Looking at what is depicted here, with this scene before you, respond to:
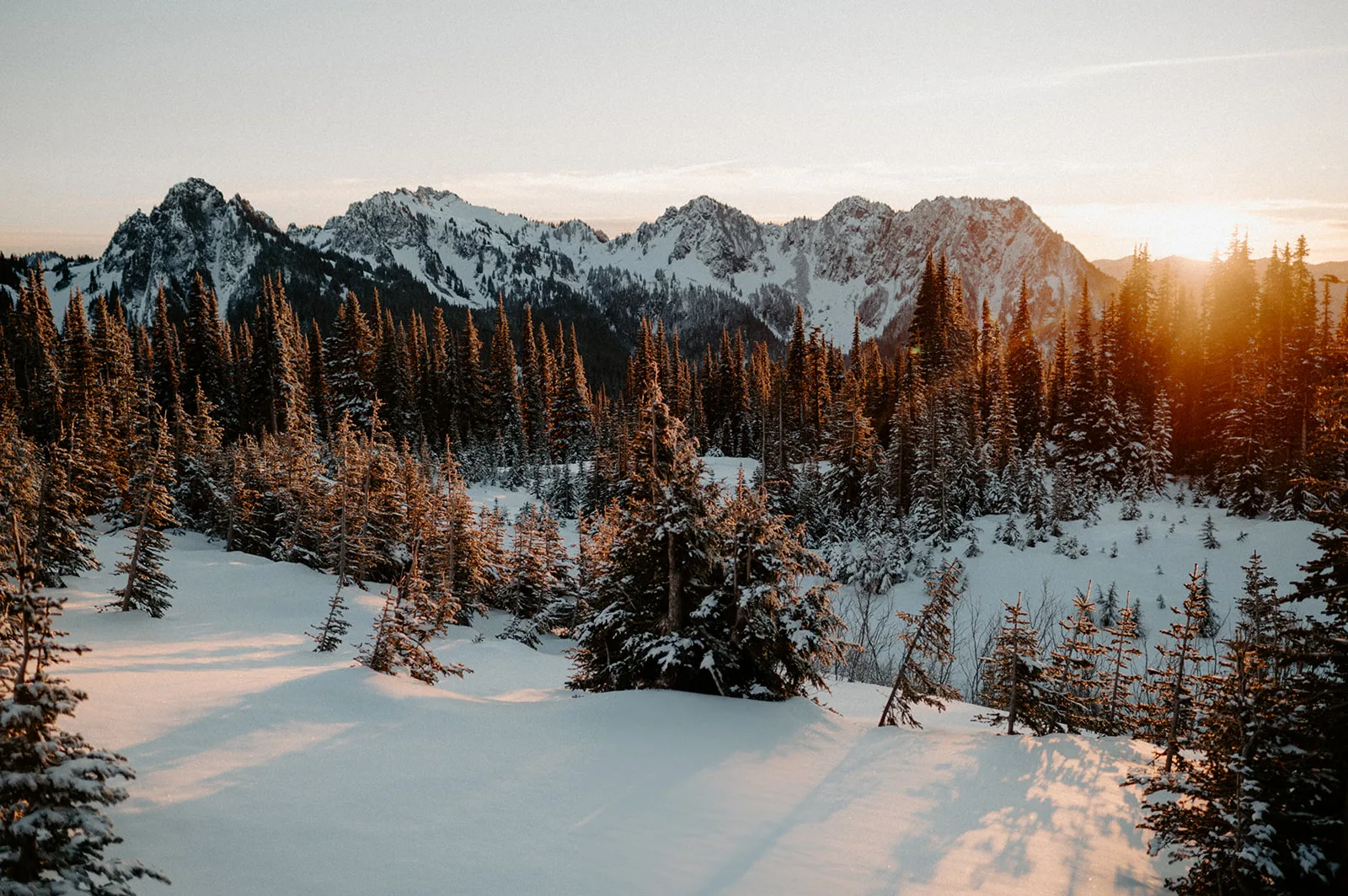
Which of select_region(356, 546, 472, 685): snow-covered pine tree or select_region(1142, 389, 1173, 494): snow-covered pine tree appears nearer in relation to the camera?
select_region(356, 546, 472, 685): snow-covered pine tree

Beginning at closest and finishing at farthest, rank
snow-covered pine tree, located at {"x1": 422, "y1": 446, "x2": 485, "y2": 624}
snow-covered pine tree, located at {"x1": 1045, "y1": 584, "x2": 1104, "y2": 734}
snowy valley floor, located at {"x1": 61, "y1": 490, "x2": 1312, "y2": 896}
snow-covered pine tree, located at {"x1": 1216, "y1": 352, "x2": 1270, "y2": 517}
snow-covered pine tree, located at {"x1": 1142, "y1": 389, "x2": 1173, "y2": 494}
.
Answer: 1. snowy valley floor, located at {"x1": 61, "y1": 490, "x2": 1312, "y2": 896}
2. snow-covered pine tree, located at {"x1": 1045, "y1": 584, "x2": 1104, "y2": 734}
3. snow-covered pine tree, located at {"x1": 422, "y1": 446, "x2": 485, "y2": 624}
4. snow-covered pine tree, located at {"x1": 1216, "y1": 352, "x2": 1270, "y2": 517}
5. snow-covered pine tree, located at {"x1": 1142, "y1": 389, "x2": 1173, "y2": 494}

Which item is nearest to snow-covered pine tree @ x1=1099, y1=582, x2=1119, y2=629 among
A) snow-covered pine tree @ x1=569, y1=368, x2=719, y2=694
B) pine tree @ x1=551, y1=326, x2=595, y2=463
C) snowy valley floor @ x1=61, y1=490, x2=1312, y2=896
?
snowy valley floor @ x1=61, y1=490, x2=1312, y2=896

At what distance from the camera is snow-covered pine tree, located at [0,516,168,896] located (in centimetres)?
477

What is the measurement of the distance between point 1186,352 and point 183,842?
6680cm

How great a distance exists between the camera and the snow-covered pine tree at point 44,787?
4.77 metres

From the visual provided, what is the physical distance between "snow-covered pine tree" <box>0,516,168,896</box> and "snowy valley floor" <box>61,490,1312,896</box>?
1.48 meters

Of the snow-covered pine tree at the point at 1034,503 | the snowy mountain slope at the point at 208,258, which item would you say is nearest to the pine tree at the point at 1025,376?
the snow-covered pine tree at the point at 1034,503

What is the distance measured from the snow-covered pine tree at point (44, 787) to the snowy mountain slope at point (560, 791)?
57.1 inches

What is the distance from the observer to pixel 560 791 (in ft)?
32.1

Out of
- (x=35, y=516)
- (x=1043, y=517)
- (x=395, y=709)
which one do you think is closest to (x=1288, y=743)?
(x=395, y=709)

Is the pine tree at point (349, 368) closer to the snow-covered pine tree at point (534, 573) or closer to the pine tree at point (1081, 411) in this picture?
the snow-covered pine tree at point (534, 573)

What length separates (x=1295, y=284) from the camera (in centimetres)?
4591

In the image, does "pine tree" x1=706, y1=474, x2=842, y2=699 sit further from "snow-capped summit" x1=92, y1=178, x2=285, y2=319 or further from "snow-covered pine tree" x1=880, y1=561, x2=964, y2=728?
"snow-capped summit" x1=92, y1=178, x2=285, y2=319

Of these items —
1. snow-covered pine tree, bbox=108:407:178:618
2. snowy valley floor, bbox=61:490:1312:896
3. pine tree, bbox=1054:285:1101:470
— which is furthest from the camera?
pine tree, bbox=1054:285:1101:470
